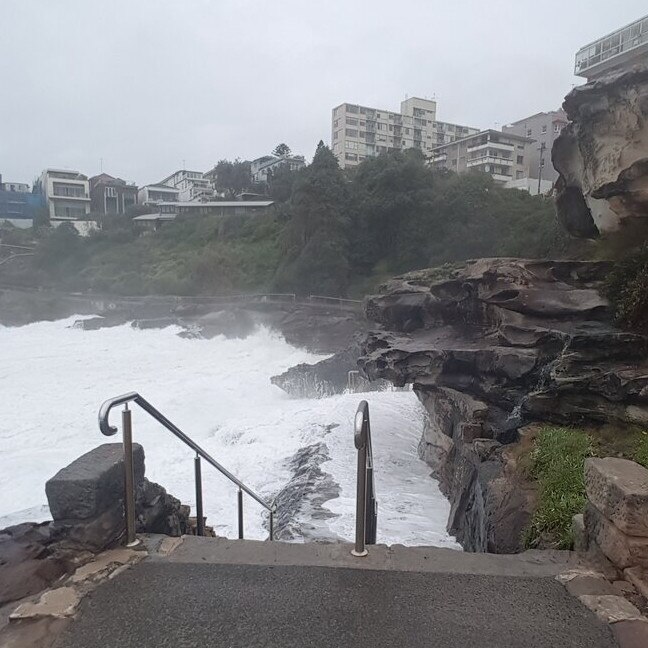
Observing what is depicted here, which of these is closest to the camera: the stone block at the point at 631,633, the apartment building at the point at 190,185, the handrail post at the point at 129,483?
the stone block at the point at 631,633

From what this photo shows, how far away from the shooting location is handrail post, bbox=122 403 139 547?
2855 millimetres

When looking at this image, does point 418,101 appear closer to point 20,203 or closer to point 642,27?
point 642,27

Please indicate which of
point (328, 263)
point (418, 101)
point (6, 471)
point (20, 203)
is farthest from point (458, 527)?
point (20, 203)

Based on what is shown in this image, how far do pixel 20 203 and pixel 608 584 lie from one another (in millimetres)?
79173

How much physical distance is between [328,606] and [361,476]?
2.05ft

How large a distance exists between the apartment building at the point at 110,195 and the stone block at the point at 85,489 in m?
72.3

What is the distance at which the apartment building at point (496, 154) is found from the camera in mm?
44812

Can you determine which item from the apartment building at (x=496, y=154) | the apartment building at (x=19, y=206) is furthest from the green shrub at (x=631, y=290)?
the apartment building at (x=19, y=206)

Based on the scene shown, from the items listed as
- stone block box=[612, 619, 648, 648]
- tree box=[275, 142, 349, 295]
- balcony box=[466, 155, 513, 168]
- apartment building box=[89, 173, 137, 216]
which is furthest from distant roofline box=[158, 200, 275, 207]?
stone block box=[612, 619, 648, 648]

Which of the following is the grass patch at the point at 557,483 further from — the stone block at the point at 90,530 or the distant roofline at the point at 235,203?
the distant roofline at the point at 235,203

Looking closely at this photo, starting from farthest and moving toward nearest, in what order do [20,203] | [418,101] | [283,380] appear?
[20,203]
[418,101]
[283,380]

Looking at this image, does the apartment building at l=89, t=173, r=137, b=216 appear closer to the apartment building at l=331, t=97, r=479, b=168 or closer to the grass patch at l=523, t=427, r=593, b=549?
the apartment building at l=331, t=97, r=479, b=168

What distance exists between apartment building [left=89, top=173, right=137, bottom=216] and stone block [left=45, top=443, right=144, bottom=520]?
72.3 metres

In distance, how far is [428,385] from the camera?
10.0 meters
